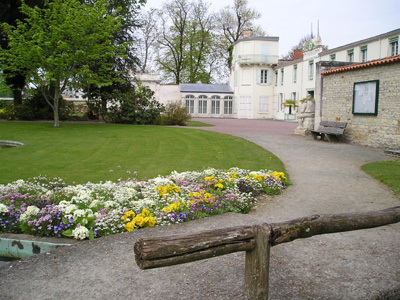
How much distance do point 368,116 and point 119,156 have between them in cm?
971

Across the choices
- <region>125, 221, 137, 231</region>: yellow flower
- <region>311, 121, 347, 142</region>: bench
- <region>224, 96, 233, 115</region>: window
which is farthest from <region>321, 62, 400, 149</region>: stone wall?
<region>224, 96, 233, 115</region>: window

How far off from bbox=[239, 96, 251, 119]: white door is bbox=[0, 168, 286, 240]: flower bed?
3454 cm

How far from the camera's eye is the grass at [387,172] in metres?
7.84

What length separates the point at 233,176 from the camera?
7465mm

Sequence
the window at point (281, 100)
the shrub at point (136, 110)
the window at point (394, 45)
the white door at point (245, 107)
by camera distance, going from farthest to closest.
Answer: the white door at point (245, 107) < the window at point (281, 100) < the shrub at point (136, 110) < the window at point (394, 45)

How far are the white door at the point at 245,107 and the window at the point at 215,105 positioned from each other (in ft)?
11.5

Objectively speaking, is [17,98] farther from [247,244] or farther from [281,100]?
[247,244]

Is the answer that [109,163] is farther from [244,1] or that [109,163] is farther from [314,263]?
[244,1]

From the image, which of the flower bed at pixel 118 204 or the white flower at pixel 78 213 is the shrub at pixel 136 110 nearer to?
the flower bed at pixel 118 204

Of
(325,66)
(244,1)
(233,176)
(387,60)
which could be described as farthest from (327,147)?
(244,1)

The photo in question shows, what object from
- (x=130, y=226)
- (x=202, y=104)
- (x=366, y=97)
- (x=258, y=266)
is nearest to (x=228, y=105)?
(x=202, y=104)

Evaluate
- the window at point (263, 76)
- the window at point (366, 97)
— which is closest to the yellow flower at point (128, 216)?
the window at point (366, 97)

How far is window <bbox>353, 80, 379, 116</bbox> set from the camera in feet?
46.4

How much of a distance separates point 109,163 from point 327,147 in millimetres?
8343
